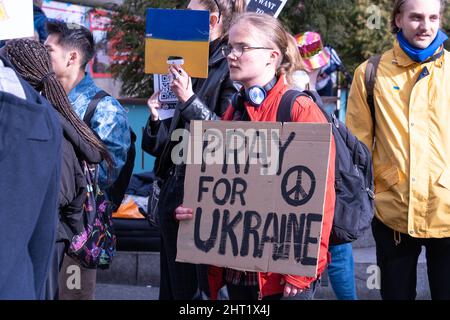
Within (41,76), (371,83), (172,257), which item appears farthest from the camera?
(371,83)

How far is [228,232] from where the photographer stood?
3305 mm

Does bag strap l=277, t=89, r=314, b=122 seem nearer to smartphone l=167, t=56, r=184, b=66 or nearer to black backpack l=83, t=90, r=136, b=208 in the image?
smartphone l=167, t=56, r=184, b=66

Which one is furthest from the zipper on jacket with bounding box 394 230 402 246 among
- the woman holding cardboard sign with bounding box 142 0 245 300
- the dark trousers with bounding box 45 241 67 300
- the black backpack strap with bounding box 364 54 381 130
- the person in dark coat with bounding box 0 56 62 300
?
the person in dark coat with bounding box 0 56 62 300

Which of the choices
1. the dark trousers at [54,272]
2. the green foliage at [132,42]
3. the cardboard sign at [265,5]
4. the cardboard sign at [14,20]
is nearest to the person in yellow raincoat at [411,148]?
the cardboard sign at [265,5]

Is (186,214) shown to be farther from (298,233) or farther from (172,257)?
(172,257)

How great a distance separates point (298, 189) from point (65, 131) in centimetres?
105

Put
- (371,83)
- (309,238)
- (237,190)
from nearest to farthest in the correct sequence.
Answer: (309,238) → (237,190) → (371,83)

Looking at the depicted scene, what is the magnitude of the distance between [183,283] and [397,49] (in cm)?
156

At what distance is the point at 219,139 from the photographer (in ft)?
11.0

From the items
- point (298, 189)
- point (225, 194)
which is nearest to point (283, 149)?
point (298, 189)

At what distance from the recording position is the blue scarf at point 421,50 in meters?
4.14
